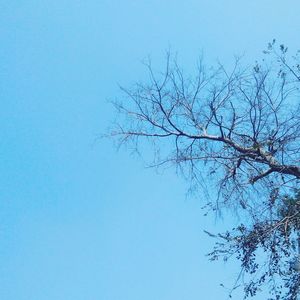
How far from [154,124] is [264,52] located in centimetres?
202

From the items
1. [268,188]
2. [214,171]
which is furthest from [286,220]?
[214,171]

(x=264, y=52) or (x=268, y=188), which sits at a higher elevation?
(x=264, y=52)

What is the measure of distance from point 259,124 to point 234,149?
628 millimetres

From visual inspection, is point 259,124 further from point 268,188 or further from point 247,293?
point 247,293

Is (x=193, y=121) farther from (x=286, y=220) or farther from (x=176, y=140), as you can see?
(x=286, y=220)

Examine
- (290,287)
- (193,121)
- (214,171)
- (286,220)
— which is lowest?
(290,287)

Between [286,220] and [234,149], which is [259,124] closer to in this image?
[234,149]

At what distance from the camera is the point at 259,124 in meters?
10.6

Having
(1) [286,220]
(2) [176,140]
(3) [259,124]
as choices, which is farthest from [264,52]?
(1) [286,220]

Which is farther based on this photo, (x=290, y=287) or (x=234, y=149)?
(x=234, y=149)

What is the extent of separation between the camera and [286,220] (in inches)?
402

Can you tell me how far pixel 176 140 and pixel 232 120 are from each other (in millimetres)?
927

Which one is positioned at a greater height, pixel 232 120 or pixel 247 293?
pixel 232 120

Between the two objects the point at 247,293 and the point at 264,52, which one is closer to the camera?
the point at 247,293
